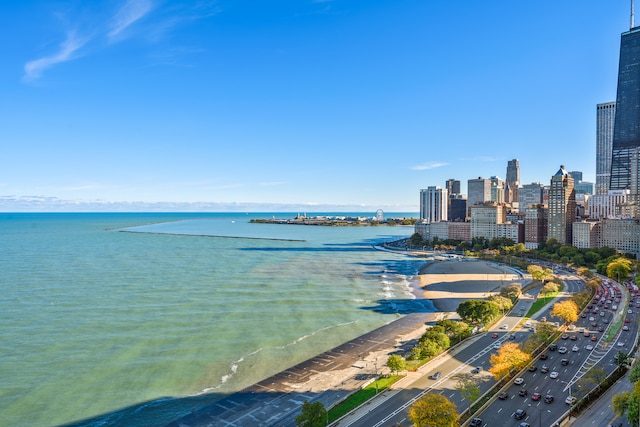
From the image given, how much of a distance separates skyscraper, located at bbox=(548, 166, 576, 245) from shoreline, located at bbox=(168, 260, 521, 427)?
91710 millimetres

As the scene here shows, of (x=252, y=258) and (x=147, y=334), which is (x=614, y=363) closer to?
(x=147, y=334)

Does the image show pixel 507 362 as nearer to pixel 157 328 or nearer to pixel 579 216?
pixel 157 328

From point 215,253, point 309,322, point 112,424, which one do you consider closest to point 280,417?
point 112,424

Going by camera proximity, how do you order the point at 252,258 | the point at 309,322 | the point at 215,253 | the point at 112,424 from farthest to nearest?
the point at 215,253
the point at 252,258
the point at 309,322
the point at 112,424

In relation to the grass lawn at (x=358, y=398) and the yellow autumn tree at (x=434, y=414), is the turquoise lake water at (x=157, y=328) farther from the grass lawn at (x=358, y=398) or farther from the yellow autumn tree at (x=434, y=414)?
the yellow autumn tree at (x=434, y=414)

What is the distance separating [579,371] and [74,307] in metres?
63.5

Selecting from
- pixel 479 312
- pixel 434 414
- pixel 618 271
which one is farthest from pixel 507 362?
pixel 618 271

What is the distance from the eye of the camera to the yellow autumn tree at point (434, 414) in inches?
1139

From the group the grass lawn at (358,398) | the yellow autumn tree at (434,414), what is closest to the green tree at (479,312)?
the grass lawn at (358,398)

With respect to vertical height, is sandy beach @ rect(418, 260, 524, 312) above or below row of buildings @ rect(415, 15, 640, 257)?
below

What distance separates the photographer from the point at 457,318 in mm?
61625

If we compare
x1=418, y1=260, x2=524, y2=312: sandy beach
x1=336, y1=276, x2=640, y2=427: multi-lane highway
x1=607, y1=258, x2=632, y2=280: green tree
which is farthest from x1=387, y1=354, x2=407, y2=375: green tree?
x1=607, y1=258, x2=632, y2=280: green tree

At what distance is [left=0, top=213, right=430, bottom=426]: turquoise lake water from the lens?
122 feet

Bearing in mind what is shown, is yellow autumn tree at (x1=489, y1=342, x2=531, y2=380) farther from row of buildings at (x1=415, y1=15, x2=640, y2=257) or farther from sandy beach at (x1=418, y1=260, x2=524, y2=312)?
row of buildings at (x1=415, y1=15, x2=640, y2=257)
